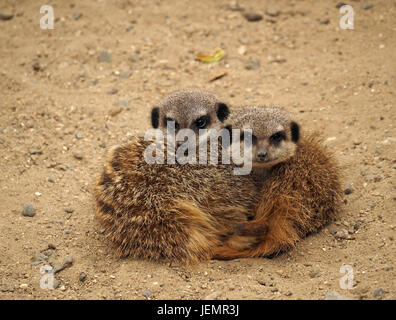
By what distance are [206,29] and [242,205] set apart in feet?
9.50

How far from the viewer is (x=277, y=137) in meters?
3.32

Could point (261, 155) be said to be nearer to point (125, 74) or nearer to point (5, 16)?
point (125, 74)

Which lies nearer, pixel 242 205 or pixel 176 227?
pixel 176 227

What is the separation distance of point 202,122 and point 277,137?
62 centimetres

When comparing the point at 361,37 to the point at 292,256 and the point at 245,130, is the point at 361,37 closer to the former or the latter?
the point at 245,130

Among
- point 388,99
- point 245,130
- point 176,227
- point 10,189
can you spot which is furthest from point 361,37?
point 10,189

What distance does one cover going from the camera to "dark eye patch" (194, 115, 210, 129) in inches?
141

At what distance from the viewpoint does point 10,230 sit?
340 centimetres

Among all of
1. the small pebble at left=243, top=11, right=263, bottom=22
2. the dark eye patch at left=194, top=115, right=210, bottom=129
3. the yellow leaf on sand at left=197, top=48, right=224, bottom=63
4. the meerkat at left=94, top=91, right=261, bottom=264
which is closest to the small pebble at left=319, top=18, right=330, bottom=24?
the small pebble at left=243, top=11, right=263, bottom=22

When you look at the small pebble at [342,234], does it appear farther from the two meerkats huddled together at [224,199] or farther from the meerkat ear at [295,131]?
the meerkat ear at [295,131]

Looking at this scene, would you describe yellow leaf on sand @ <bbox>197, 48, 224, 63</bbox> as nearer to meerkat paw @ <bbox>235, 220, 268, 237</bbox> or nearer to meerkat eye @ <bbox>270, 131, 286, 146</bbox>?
meerkat eye @ <bbox>270, 131, 286, 146</bbox>

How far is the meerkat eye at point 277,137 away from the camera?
3297 mm

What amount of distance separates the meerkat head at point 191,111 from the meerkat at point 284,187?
1.00ft

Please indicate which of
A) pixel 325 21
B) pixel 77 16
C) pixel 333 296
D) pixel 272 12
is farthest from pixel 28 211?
pixel 325 21
